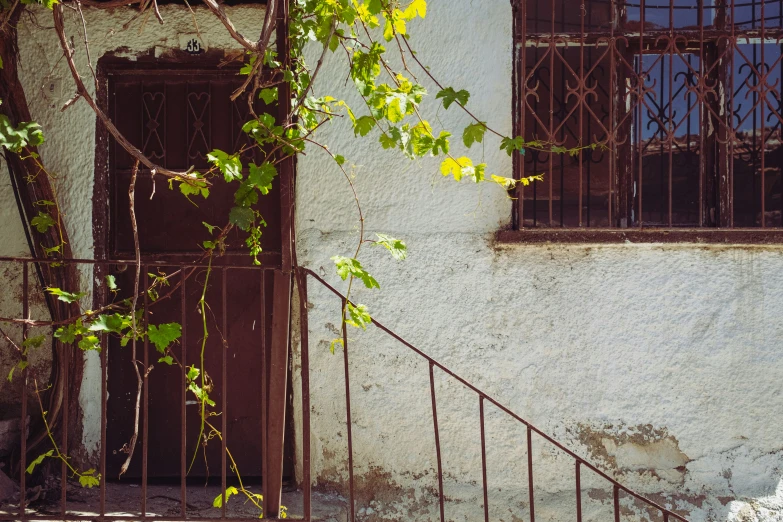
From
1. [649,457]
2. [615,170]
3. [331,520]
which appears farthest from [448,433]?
[615,170]

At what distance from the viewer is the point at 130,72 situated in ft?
12.4

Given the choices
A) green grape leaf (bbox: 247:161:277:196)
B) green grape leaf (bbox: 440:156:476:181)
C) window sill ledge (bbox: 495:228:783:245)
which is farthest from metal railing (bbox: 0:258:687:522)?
window sill ledge (bbox: 495:228:783:245)

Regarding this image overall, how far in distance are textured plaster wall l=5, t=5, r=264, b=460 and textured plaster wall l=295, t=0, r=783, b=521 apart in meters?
0.88

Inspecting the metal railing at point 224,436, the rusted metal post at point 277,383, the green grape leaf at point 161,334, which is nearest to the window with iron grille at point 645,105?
the metal railing at point 224,436

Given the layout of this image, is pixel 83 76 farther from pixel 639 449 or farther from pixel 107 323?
pixel 639 449

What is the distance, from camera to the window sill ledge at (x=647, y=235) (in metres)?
3.54

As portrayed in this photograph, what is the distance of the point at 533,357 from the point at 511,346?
0.37 feet

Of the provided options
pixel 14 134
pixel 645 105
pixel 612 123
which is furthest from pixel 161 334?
pixel 645 105

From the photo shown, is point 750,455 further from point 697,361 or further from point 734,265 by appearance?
point 734,265

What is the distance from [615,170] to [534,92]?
592 millimetres

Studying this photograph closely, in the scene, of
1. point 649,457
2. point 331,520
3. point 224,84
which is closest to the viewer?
point 331,520

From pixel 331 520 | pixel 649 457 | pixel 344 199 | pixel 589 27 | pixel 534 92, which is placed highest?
pixel 589 27

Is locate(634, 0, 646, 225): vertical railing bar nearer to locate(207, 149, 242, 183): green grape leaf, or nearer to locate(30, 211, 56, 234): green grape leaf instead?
locate(207, 149, 242, 183): green grape leaf

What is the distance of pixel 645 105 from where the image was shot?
3.64 metres
